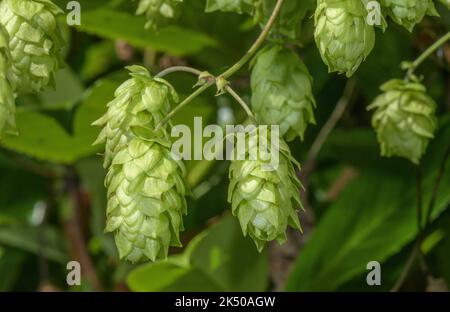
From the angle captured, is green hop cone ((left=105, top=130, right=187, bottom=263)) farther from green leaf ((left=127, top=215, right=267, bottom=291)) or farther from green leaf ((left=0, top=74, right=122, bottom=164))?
green leaf ((left=0, top=74, right=122, bottom=164))

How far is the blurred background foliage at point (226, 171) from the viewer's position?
4.66ft

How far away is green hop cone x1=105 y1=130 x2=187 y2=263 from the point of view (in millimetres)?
863

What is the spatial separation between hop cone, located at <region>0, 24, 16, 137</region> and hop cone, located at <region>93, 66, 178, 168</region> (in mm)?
94

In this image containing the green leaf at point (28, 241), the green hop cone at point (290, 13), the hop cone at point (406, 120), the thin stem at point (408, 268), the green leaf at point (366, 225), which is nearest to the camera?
the green hop cone at point (290, 13)

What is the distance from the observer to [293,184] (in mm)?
930

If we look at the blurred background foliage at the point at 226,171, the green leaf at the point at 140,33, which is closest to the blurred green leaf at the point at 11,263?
the blurred background foliage at the point at 226,171

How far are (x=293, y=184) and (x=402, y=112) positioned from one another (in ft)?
1.02

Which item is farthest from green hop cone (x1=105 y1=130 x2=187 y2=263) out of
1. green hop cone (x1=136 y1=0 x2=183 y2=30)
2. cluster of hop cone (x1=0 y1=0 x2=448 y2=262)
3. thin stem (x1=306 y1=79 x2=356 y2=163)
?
thin stem (x1=306 y1=79 x2=356 y2=163)

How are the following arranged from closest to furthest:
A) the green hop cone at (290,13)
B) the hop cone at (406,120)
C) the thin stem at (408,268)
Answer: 1. the green hop cone at (290,13)
2. the hop cone at (406,120)
3. the thin stem at (408,268)

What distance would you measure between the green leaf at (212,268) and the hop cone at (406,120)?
31 centimetres

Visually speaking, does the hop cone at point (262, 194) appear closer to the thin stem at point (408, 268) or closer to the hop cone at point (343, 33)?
the hop cone at point (343, 33)
